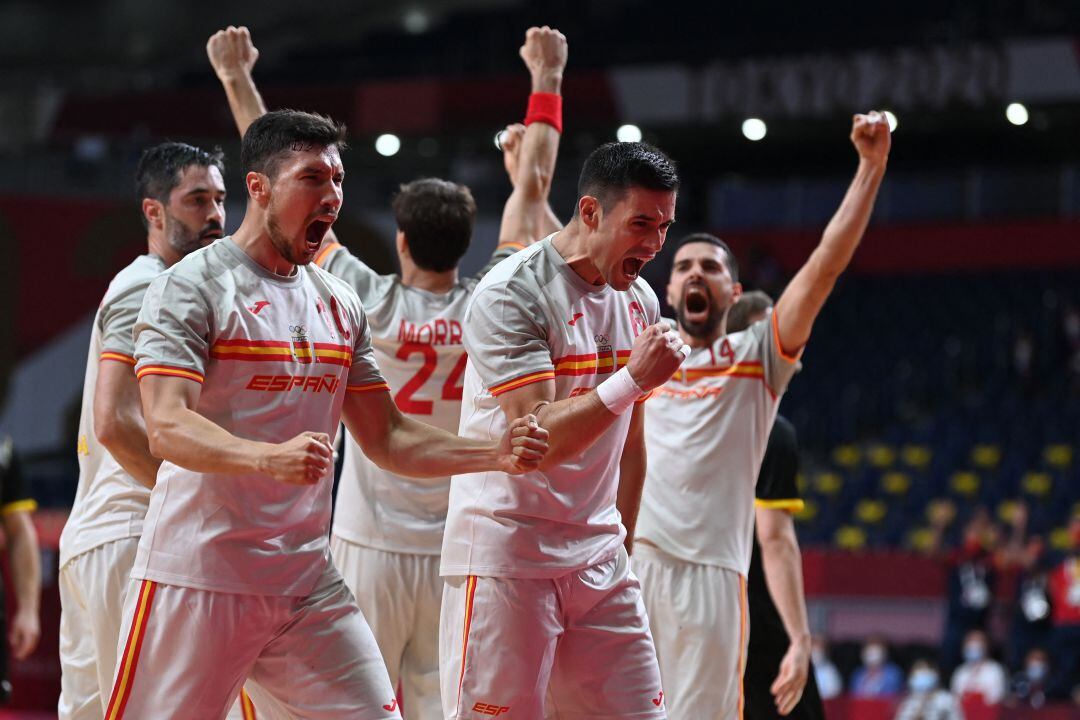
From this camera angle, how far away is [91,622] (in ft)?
17.3

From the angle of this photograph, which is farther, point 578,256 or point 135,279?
point 135,279

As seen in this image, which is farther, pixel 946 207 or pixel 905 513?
pixel 946 207

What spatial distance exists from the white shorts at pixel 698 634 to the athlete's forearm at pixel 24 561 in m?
3.36

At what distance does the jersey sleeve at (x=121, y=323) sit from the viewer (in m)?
4.67

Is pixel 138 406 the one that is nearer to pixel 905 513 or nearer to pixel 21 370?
Result: pixel 905 513

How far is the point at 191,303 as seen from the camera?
4.00m

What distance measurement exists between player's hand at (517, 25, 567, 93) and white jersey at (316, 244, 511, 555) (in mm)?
791

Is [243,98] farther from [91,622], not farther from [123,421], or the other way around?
[91,622]

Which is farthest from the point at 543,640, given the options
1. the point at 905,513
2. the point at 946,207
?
the point at 946,207

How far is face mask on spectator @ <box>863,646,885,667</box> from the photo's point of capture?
14461 mm

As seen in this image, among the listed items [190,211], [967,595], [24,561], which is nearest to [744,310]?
[190,211]

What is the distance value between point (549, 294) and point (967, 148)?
21.2m

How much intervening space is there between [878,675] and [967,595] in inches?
49.3

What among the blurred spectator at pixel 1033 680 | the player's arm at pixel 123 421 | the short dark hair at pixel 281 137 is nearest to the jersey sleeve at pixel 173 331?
the short dark hair at pixel 281 137
